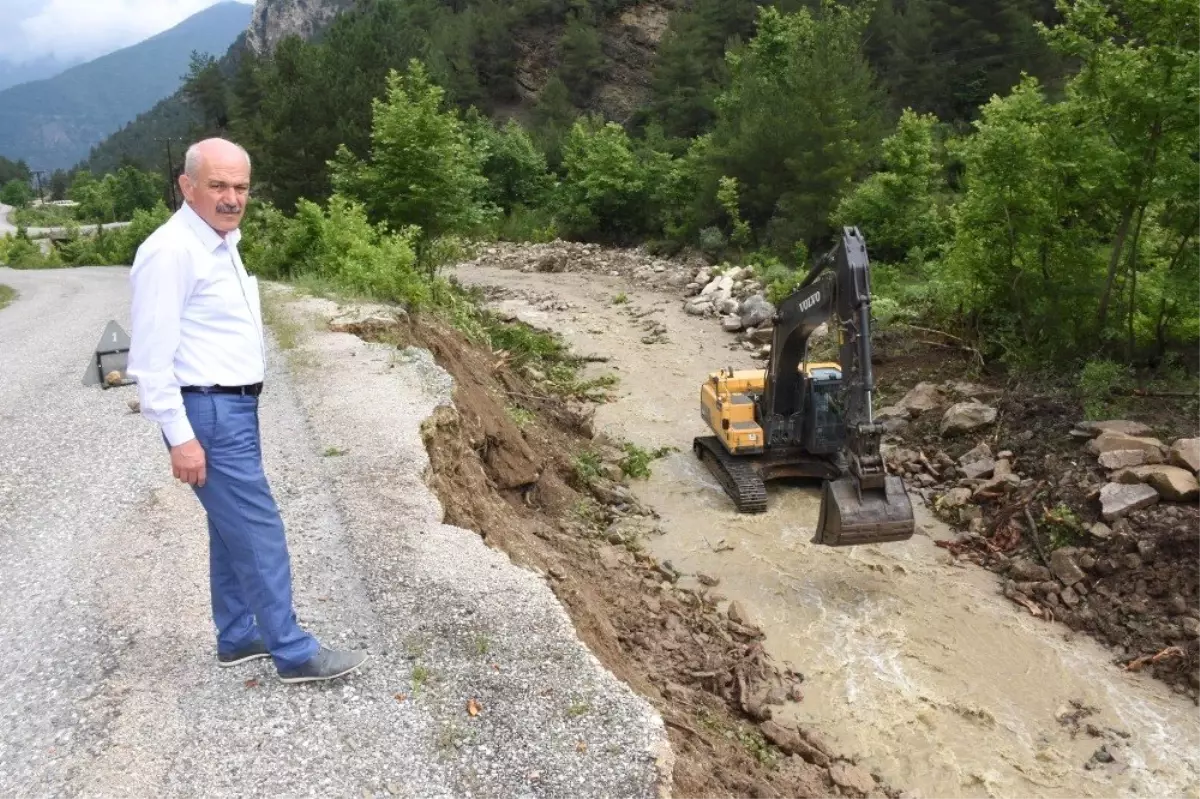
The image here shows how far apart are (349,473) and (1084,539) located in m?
8.11

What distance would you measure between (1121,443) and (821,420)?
360 centimetres

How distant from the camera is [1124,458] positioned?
10156 millimetres

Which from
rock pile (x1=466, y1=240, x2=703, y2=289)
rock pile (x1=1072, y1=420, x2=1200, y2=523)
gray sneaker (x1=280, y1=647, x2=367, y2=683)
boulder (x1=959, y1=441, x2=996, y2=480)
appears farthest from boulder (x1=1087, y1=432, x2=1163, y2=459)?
rock pile (x1=466, y1=240, x2=703, y2=289)

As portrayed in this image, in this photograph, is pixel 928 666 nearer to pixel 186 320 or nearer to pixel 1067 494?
pixel 1067 494

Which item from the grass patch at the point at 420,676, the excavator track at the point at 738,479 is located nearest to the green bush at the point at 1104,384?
the excavator track at the point at 738,479

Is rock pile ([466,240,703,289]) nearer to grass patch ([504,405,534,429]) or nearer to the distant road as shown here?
grass patch ([504,405,534,429])

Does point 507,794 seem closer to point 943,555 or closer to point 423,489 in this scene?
point 423,489

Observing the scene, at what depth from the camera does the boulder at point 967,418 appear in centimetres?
1243

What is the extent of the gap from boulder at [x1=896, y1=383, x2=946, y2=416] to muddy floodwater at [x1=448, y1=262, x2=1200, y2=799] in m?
2.81

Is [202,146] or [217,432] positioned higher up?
[202,146]

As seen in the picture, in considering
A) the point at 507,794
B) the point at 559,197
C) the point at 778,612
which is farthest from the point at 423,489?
the point at 559,197

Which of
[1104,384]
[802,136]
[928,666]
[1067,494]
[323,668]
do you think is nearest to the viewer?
[323,668]

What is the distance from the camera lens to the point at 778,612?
8805 millimetres

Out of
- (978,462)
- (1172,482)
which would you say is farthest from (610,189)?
(1172,482)
